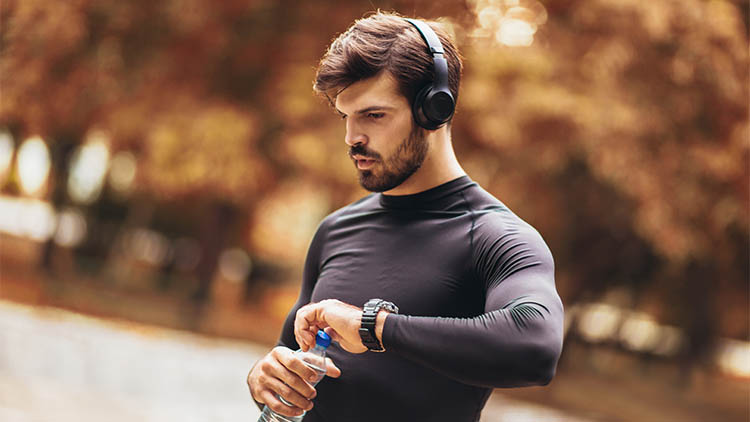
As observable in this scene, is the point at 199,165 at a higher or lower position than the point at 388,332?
higher

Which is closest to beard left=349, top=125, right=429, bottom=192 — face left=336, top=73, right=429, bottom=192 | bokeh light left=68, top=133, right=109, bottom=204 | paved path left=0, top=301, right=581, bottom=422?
face left=336, top=73, right=429, bottom=192

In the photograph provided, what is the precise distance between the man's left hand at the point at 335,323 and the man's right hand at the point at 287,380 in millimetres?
46

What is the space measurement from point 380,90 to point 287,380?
0.63 metres

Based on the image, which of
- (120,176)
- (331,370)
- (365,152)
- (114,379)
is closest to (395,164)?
(365,152)

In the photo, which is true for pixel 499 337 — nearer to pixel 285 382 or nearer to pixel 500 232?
pixel 500 232

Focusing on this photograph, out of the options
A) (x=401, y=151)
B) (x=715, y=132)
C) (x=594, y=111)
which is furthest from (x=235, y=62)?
(x=401, y=151)

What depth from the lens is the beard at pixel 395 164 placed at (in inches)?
66.7

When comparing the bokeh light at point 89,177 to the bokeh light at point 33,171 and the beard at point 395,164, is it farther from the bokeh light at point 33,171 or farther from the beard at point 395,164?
the beard at point 395,164

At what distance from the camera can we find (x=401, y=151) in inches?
66.9

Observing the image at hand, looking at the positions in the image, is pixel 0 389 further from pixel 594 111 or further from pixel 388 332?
pixel 388 332

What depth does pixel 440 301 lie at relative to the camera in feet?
5.42

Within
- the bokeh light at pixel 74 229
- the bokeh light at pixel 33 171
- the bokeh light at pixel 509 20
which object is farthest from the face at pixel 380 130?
the bokeh light at pixel 33 171

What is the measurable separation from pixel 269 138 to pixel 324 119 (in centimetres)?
151

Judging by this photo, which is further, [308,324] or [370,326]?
[308,324]
